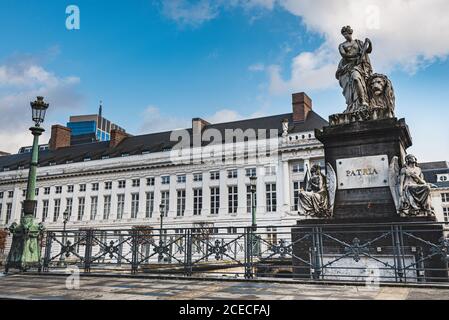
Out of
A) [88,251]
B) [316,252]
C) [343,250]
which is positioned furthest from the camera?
[88,251]

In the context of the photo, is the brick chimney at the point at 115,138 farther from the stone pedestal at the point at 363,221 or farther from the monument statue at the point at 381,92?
the monument statue at the point at 381,92

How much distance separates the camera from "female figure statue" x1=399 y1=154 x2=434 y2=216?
8.16m

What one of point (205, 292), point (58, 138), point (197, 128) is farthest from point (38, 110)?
point (58, 138)

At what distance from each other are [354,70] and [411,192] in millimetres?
3818

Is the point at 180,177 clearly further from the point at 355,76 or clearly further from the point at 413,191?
the point at 413,191

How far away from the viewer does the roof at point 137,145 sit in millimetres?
49656

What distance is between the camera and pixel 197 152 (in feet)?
169

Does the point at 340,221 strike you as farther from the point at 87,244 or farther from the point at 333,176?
the point at 87,244

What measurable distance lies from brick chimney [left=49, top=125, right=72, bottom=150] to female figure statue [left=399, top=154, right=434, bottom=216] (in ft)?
224

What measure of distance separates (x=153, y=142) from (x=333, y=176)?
51322 millimetres

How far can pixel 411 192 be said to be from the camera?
829 cm

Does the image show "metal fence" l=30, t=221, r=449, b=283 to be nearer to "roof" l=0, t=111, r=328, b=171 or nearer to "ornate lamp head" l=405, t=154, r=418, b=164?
"ornate lamp head" l=405, t=154, r=418, b=164

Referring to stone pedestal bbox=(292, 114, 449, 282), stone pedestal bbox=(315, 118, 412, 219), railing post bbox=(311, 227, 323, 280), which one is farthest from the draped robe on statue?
railing post bbox=(311, 227, 323, 280)
